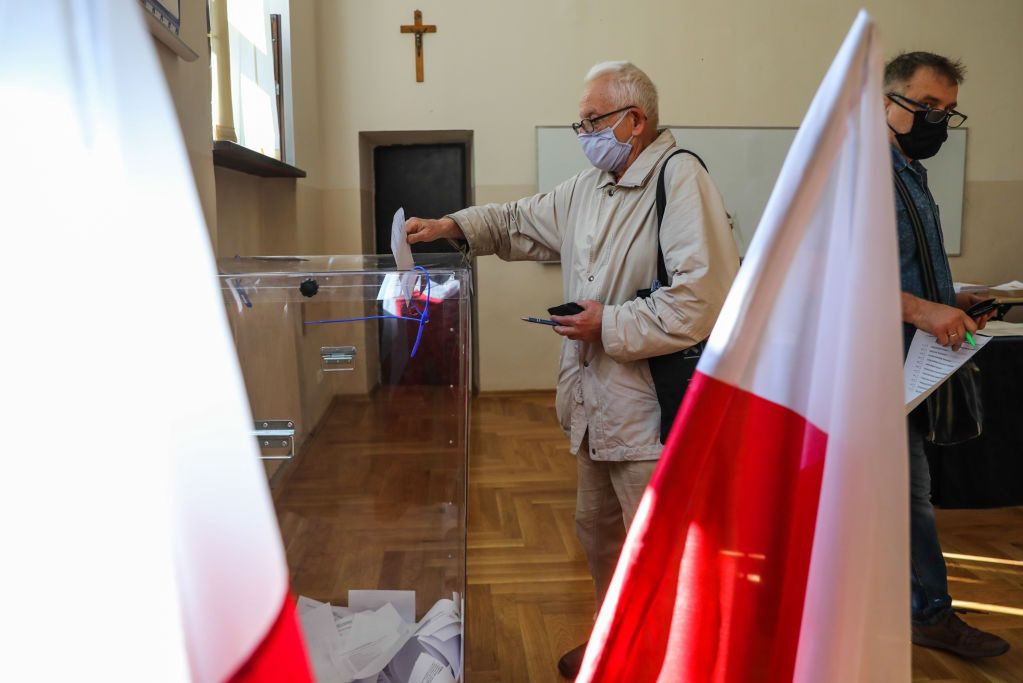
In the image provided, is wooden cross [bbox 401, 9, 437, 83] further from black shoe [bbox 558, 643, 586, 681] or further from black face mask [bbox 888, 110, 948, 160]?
black shoe [bbox 558, 643, 586, 681]

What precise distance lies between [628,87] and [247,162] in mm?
2172

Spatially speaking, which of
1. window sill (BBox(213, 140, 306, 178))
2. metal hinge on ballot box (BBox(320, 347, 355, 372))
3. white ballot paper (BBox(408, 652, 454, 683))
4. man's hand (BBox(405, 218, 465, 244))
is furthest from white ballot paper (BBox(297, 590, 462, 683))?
window sill (BBox(213, 140, 306, 178))

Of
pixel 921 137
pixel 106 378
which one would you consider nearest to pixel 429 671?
pixel 106 378

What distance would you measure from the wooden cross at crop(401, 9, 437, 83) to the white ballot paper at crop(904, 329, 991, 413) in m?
4.47

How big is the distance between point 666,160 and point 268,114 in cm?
335

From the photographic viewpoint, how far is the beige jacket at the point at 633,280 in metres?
1.73

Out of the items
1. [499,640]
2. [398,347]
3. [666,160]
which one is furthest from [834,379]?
[499,640]

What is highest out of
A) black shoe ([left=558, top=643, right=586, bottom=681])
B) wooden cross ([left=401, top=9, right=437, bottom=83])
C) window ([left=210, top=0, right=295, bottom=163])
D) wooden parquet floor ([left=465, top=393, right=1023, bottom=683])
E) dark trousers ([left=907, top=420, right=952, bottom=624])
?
wooden cross ([left=401, top=9, right=437, bottom=83])

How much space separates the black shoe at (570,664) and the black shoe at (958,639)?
985 mm

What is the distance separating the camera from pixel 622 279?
1.85 m

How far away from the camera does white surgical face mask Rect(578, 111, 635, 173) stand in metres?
1.86

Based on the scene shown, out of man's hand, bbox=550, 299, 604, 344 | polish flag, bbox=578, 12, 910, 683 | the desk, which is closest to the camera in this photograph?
polish flag, bbox=578, 12, 910, 683

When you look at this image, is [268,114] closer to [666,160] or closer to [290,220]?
[290,220]

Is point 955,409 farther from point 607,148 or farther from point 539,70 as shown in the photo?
point 539,70
